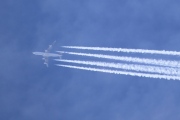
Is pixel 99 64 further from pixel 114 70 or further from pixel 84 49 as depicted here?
pixel 84 49

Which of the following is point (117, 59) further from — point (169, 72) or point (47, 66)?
point (47, 66)

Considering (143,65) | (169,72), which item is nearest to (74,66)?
(143,65)

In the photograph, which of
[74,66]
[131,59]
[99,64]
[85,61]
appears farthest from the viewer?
[74,66]

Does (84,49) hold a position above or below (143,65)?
above

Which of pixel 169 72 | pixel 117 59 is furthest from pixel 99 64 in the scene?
pixel 169 72

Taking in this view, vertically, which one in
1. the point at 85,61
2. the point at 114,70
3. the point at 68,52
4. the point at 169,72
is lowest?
the point at 169,72

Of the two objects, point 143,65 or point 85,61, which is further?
point 85,61

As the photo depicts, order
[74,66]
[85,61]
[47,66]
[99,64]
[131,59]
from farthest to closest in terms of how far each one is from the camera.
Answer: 1. [47,66]
2. [74,66]
3. [85,61]
4. [99,64]
5. [131,59]

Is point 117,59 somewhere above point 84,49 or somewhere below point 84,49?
below

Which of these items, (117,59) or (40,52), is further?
(40,52)
